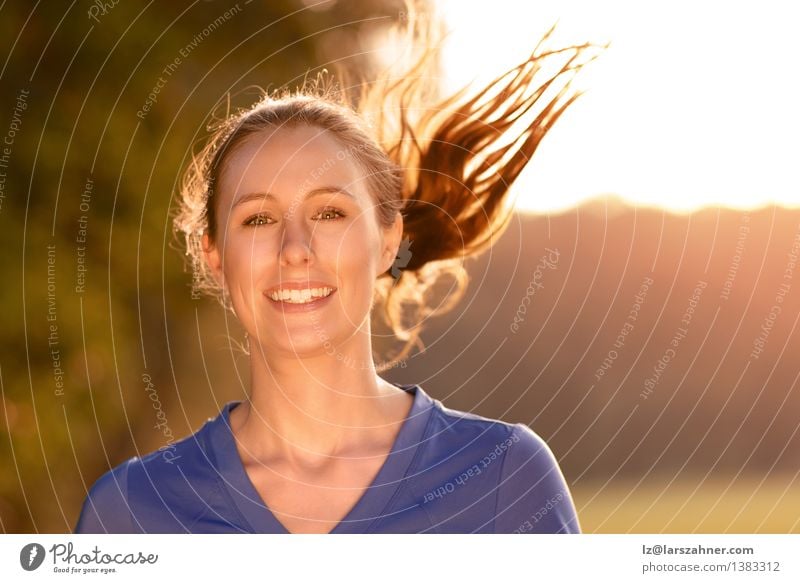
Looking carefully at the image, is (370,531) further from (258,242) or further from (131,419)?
(131,419)

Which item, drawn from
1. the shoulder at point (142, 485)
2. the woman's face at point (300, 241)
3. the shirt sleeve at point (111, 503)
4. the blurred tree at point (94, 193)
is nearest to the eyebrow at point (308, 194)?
the woman's face at point (300, 241)

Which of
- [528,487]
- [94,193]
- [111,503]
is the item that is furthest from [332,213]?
[94,193]

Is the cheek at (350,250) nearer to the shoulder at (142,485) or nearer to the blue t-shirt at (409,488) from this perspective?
the blue t-shirt at (409,488)

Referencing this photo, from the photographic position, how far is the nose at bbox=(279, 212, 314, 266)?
3023 millimetres

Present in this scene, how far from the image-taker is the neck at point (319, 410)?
121 inches

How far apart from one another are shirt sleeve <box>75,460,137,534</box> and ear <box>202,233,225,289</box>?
639mm

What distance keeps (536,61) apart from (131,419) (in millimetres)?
3413

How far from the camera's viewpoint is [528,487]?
2.90 m

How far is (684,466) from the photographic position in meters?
7.50

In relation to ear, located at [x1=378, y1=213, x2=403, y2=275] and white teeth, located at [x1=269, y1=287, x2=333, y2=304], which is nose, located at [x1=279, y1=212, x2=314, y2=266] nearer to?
white teeth, located at [x1=269, y1=287, x2=333, y2=304]
